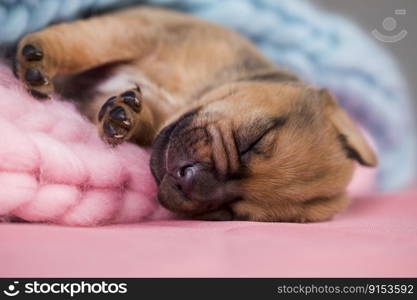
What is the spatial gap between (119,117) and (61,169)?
32 cm

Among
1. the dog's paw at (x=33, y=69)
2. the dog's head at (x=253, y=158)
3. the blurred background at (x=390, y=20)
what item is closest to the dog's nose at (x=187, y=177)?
the dog's head at (x=253, y=158)

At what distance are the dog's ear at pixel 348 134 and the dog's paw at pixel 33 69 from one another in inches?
36.0

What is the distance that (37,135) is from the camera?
1.25 m

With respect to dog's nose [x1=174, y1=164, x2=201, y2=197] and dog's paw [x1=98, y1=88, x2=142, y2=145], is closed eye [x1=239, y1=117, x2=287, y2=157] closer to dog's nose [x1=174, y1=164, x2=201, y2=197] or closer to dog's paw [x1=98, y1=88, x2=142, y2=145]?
dog's nose [x1=174, y1=164, x2=201, y2=197]

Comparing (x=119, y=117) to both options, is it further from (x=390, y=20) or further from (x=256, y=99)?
(x=390, y=20)

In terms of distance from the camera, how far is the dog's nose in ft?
4.76

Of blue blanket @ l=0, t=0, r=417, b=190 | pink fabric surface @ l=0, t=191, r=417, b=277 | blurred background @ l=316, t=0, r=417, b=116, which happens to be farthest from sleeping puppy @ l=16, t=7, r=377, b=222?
blurred background @ l=316, t=0, r=417, b=116

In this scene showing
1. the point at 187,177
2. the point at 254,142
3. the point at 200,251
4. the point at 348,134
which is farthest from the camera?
the point at 348,134

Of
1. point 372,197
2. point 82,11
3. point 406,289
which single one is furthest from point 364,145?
point 82,11

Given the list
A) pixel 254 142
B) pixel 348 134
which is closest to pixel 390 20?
pixel 348 134

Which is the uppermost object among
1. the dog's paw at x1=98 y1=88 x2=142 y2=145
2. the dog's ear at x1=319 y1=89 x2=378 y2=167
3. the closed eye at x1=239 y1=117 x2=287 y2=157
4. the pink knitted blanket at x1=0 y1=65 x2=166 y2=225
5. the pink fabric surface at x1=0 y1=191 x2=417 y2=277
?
the dog's ear at x1=319 y1=89 x2=378 y2=167

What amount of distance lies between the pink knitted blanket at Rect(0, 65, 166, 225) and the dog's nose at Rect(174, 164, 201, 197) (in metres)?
0.09

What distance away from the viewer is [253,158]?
154cm

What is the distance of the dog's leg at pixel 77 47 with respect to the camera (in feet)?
4.87
